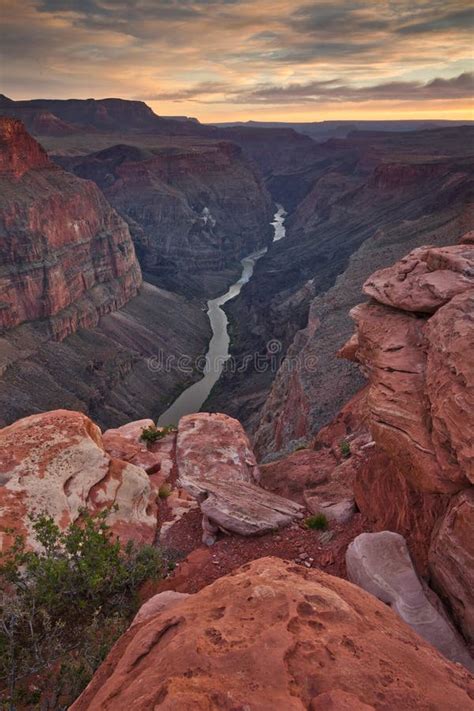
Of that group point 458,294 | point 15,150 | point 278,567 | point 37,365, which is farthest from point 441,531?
point 15,150

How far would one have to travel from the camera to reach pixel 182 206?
12731 cm

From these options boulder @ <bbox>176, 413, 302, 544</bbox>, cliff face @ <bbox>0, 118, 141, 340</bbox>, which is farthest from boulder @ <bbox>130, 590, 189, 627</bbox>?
cliff face @ <bbox>0, 118, 141, 340</bbox>

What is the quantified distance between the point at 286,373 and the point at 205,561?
30690 mm

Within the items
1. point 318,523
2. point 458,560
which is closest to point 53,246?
point 318,523

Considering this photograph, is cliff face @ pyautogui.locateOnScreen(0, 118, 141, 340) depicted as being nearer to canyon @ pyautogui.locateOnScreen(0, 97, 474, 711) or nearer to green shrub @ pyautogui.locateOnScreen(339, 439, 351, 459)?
canyon @ pyautogui.locateOnScreen(0, 97, 474, 711)

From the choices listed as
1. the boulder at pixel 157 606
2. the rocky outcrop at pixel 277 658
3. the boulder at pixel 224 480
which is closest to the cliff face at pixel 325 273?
the boulder at pixel 224 480

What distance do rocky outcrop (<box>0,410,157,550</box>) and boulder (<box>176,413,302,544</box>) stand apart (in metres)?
1.78

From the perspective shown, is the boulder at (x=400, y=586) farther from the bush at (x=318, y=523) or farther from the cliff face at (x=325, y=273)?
the cliff face at (x=325, y=273)

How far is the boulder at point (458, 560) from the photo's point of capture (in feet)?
26.9

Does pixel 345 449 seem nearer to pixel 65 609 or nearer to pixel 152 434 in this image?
pixel 152 434

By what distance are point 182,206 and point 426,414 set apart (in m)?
125

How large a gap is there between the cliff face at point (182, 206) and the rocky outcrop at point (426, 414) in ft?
290

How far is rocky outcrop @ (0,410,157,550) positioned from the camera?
14.1 metres

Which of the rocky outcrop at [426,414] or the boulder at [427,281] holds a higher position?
the boulder at [427,281]
